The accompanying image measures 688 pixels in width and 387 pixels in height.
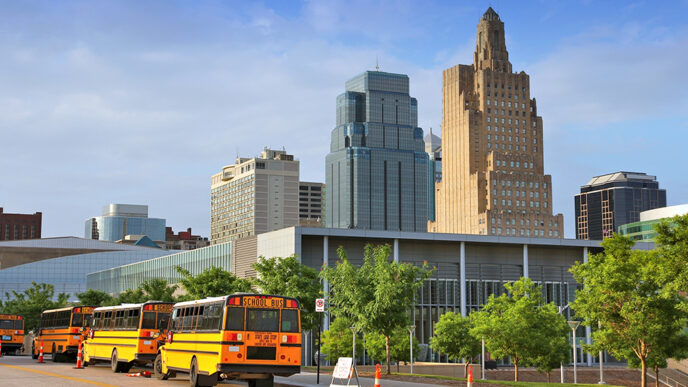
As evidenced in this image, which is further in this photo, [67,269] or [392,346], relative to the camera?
[67,269]

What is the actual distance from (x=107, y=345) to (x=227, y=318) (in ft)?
55.6

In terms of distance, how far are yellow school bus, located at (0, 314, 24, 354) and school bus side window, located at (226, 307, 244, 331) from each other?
1488 inches

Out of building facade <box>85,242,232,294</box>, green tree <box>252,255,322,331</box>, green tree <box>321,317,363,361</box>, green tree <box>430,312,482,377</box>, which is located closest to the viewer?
green tree <box>252,255,322,331</box>

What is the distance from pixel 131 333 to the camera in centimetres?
3800

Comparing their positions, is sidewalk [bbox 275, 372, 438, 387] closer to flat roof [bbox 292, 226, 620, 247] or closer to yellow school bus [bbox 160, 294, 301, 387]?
yellow school bus [bbox 160, 294, 301, 387]

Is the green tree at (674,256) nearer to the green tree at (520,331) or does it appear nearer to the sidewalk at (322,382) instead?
the sidewalk at (322,382)

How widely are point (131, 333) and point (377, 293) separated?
11.6m

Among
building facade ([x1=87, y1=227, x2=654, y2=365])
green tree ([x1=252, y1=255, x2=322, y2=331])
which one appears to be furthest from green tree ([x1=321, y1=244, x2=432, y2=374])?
building facade ([x1=87, y1=227, x2=654, y2=365])

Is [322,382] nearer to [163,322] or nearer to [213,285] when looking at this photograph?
[163,322]

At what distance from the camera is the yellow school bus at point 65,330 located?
48375mm

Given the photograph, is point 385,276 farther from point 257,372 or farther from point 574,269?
point 257,372

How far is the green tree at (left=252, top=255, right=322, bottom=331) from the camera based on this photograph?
4647 cm

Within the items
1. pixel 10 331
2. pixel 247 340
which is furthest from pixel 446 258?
pixel 247 340

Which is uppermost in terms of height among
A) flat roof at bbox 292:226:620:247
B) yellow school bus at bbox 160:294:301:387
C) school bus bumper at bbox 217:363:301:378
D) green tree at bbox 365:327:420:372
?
flat roof at bbox 292:226:620:247
